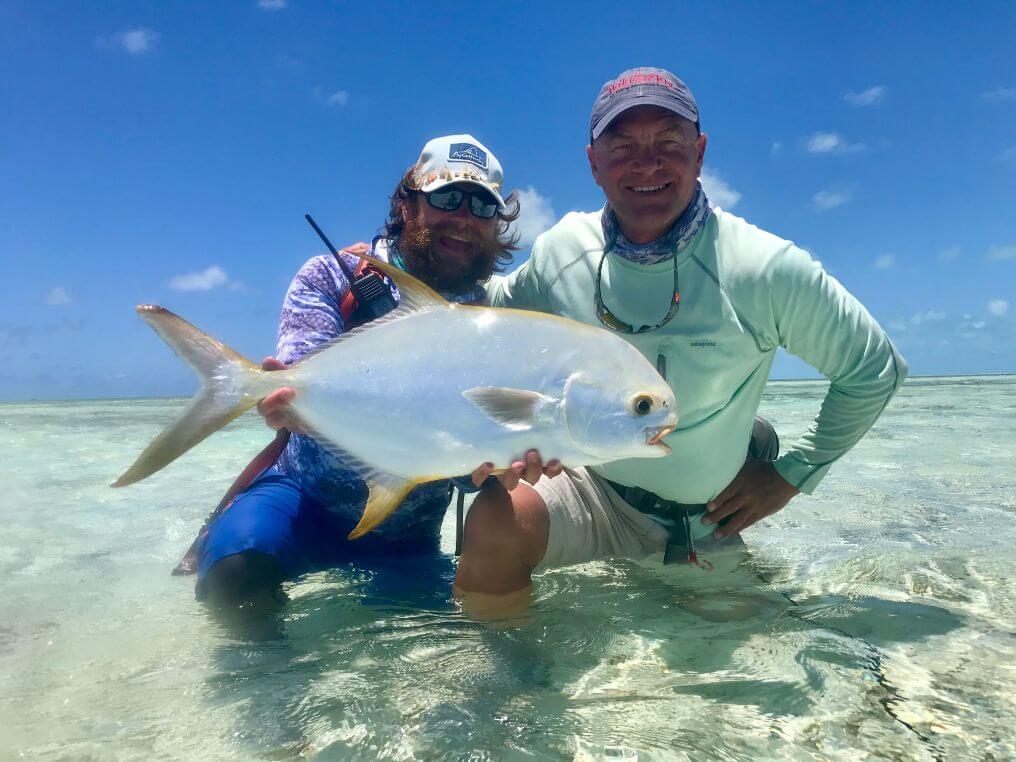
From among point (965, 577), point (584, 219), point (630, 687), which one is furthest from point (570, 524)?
point (965, 577)

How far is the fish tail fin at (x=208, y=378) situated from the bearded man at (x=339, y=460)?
19.5 inches

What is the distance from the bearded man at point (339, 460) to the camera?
→ 93.4 inches

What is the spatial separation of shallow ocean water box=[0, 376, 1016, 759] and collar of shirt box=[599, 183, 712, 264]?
4.05ft

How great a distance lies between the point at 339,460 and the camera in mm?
2549

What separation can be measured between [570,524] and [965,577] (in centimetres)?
160

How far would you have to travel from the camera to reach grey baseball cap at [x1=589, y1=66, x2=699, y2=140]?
7.34 ft

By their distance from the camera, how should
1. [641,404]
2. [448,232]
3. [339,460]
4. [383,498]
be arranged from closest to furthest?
[641,404] < [383,498] < [339,460] < [448,232]

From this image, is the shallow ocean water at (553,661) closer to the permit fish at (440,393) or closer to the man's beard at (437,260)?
the permit fish at (440,393)

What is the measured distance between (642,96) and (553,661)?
181 cm

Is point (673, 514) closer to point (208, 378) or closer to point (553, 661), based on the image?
point (553, 661)

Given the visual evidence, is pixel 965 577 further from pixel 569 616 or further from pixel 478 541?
pixel 478 541

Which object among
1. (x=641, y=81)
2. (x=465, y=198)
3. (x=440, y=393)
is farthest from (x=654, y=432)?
(x=465, y=198)

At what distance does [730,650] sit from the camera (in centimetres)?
194

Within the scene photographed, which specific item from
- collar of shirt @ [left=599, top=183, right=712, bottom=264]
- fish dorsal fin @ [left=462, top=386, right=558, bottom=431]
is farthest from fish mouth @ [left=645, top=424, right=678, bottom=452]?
collar of shirt @ [left=599, top=183, right=712, bottom=264]
